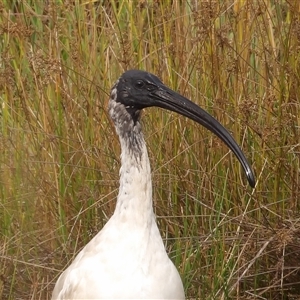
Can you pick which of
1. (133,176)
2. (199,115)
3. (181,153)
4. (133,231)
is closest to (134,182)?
(133,176)

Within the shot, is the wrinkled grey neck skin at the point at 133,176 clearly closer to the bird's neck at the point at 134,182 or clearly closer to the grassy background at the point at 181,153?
the bird's neck at the point at 134,182

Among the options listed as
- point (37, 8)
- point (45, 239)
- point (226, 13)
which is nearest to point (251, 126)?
point (226, 13)

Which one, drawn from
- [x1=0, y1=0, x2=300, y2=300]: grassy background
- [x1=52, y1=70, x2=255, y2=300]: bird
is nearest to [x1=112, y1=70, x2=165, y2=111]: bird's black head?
[x1=52, y1=70, x2=255, y2=300]: bird

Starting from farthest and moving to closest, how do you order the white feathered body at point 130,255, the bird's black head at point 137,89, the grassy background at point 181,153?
the grassy background at point 181,153
the bird's black head at point 137,89
the white feathered body at point 130,255

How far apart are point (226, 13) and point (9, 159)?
100cm

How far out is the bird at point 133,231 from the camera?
2.77 m

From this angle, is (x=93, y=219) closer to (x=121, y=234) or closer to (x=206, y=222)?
(x=206, y=222)

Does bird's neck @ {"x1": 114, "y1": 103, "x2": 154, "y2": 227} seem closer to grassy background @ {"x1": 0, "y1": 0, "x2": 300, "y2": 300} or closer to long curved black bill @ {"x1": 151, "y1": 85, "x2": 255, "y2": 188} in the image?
long curved black bill @ {"x1": 151, "y1": 85, "x2": 255, "y2": 188}

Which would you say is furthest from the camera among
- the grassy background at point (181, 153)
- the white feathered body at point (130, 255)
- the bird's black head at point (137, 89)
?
the grassy background at point (181, 153)

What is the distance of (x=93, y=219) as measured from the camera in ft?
12.2

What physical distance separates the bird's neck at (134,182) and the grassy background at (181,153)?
58 cm

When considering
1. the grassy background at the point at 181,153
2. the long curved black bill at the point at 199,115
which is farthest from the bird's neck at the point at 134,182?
the grassy background at the point at 181,153

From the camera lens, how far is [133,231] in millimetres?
2824

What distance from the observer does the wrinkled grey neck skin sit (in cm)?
284
